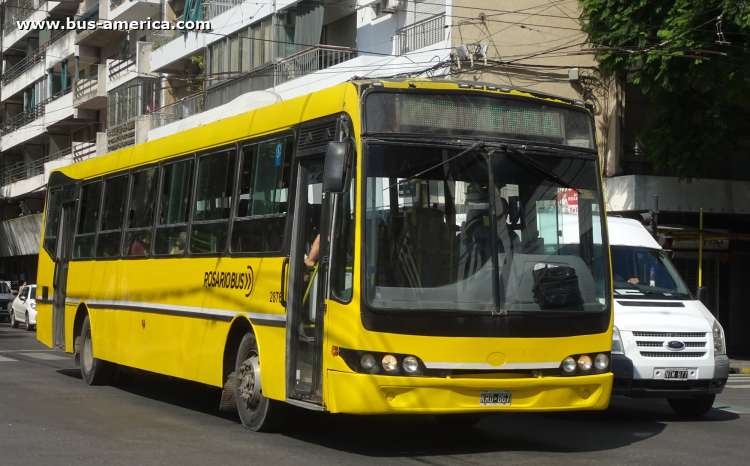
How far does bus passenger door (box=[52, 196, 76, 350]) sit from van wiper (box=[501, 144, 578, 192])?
9040 millimetres

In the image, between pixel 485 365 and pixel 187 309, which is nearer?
pixel 485 365

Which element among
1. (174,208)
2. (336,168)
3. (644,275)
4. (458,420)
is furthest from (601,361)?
(174,208)

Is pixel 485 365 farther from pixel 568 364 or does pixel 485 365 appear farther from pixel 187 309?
pixel 187 309

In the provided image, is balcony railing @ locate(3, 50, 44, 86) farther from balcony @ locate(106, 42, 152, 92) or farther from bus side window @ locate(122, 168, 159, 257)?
bus side window @ locate(122, 168, 159, 257)

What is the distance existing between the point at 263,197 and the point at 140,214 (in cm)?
365

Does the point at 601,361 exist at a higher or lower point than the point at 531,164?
lower

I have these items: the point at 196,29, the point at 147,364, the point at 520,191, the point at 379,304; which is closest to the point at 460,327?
the point at 379,304

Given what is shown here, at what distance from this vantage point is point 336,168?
27.4 ft

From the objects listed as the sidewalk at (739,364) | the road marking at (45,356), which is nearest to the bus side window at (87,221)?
the road marking at (45,356)

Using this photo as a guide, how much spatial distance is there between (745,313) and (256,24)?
15.0 metres

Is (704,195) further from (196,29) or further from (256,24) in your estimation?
(196,29)

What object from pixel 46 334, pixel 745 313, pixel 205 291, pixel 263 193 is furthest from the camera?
pixel 745 313

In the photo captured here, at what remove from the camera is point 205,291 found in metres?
11.2

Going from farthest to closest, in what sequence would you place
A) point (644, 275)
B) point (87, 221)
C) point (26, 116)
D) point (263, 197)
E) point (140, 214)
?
point (26, 116) < point (87, 221) < point (140, 214) < point (644, 275) < point (263, 197)
